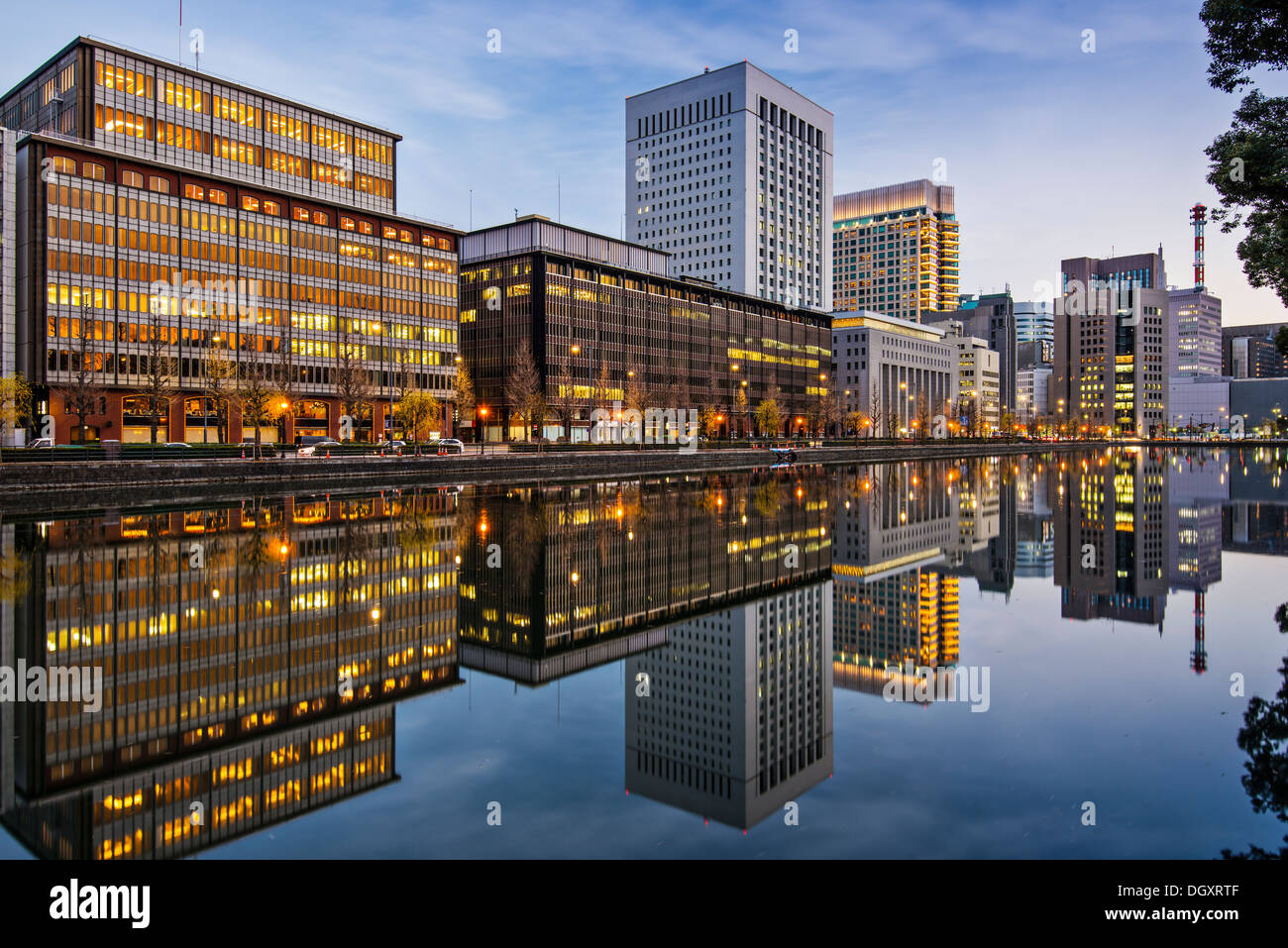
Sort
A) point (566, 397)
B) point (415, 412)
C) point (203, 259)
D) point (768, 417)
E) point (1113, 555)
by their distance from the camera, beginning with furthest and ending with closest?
1. point (768, 417)
2. point (566, 397)
3. point (415, 412)
4. point (203, 259)
5. point (1113, 555)

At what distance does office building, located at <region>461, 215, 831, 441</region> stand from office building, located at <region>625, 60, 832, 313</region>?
3180 cm

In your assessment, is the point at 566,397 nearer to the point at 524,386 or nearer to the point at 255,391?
the point at 524,386

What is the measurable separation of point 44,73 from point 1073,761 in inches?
4402

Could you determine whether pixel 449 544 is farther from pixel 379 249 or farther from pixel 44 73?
pixel 44 73

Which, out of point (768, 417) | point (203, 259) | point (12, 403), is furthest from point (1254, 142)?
point (768, 417)

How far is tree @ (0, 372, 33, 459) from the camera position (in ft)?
176

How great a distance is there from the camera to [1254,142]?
2022cm

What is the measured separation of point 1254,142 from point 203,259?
87849 millimetres

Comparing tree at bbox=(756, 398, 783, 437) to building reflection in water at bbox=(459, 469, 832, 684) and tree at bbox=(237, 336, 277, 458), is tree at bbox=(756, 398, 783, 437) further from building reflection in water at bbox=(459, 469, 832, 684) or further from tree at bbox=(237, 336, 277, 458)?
building reflection in water at bbox=(459, 469, 832, 684)

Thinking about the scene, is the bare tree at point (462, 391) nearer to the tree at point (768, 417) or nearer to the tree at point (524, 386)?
the tree at point (524, 386)

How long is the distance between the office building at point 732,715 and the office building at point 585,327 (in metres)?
97.6

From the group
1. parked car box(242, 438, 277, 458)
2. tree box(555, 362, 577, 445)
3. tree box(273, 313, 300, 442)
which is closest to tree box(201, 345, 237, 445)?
tree box(273, 313, 300, 442)

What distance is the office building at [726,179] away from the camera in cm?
17788

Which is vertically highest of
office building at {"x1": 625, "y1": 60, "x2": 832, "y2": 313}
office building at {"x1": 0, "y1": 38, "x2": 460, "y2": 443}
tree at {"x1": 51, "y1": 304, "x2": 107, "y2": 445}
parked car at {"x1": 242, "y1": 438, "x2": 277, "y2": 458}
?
office building at {"x1": 625, "y1": 60, "x2": 832, "y2": 313}
